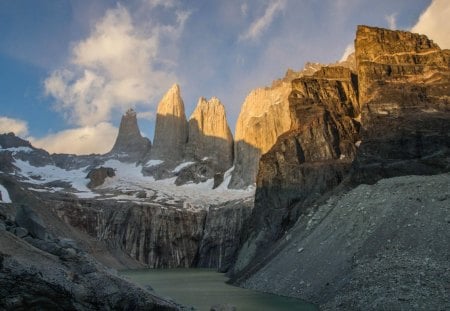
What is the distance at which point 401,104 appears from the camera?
53531mm

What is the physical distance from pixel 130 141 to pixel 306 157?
119427 mm

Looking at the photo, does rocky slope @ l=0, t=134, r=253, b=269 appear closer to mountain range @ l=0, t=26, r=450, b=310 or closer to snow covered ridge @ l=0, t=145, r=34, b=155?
mountain range @ l=0, t=26, r=450, b=310

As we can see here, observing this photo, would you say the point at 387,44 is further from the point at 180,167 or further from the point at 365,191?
the point at 180,167

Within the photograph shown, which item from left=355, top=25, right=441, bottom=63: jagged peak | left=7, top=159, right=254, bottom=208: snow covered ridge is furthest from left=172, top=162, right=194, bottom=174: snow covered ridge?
left=355, top=25, right=441, bottom=63: jagged peak

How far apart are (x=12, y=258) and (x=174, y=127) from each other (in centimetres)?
14079

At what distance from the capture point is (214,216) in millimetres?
93875

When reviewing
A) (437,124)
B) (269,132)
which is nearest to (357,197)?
(437,124)

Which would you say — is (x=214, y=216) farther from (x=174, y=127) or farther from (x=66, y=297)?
(x=66, y=297)

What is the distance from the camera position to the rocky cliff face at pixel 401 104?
4525 centimetres

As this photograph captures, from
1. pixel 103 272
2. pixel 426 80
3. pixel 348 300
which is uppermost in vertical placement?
pixel 426 80

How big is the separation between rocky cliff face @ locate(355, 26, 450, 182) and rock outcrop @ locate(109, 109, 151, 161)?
364ft

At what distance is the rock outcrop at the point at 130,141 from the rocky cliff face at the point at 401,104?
110929mm

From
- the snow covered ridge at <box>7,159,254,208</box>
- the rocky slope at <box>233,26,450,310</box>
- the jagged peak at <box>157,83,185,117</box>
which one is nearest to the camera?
the rocky slope at <box>233,26,450,310</box>

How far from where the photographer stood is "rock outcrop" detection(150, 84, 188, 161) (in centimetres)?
14938
